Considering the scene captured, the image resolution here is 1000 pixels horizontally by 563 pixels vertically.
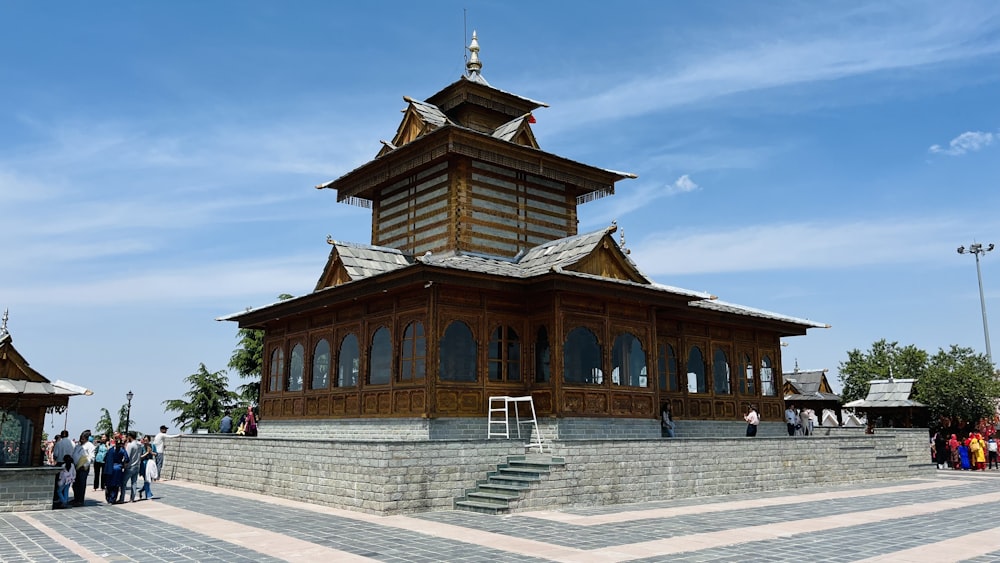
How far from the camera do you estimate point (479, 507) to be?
13867 mm

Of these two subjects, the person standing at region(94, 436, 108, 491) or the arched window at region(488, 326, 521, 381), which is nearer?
the arched window at region(488, 326, 521, 381)

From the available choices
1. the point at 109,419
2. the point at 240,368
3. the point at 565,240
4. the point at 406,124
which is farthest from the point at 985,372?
the point at 109,419

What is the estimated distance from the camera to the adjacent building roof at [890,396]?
113ft

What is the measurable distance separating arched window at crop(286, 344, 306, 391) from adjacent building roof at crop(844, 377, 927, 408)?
2603 centimetres

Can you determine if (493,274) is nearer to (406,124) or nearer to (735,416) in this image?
(406,124)

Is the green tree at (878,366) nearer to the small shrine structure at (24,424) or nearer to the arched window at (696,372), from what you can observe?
the arched window at (696,372)

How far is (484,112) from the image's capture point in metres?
25.1

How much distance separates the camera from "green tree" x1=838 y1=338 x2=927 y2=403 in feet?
175

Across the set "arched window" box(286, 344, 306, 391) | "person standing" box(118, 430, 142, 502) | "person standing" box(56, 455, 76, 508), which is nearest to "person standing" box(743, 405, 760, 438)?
"arched window" box(286, 344, 306, 391)

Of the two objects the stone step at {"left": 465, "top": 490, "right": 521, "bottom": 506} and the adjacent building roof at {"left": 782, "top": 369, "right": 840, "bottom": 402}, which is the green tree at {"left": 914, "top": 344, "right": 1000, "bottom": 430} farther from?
the stone step at {"left": 465, "top": 490, "right": 521, "bottom": 506}

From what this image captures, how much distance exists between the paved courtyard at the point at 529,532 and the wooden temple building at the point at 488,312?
4.11 metres

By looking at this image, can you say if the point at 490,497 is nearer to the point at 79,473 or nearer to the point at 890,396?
the point at 79,473

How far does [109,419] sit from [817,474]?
50005mm

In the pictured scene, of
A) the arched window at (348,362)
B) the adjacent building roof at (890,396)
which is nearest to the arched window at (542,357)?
the arched window at (348,362)
